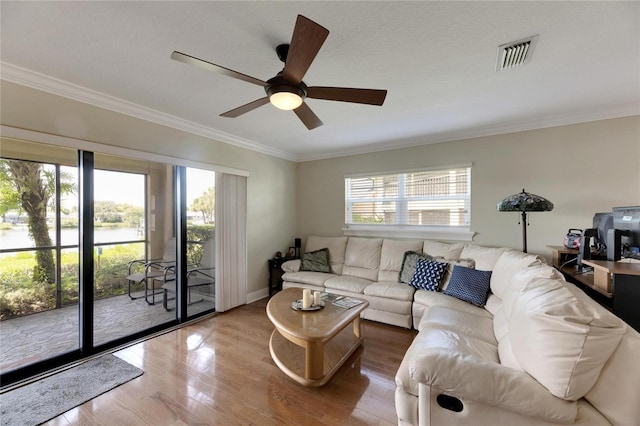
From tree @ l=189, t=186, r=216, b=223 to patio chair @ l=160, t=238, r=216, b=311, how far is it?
0.32 m

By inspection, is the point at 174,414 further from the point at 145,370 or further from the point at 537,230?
the point at 537,230

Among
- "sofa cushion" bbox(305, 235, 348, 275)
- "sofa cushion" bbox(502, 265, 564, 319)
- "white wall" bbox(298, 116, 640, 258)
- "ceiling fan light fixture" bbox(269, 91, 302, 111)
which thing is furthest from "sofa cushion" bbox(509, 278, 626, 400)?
"sofa cushion" bbox(305, 235, 348, 275)

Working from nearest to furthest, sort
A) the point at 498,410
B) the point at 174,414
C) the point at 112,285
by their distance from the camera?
the point at 498,410 → the point at 174,414 → the point at 112,285

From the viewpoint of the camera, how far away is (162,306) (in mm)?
3418

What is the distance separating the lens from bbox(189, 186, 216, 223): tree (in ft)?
11.4

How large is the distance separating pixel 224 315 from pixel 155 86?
284cm

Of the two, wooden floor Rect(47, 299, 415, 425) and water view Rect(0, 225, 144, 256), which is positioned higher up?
water view Rect(0, 225, 144, 256)

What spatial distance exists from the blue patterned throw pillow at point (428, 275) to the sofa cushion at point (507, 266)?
21.8 inches

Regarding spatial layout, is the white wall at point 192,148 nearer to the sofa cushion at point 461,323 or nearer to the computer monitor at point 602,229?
the sofa cushion at point 461,323

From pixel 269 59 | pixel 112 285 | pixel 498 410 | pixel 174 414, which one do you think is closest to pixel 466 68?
pixel 269 59

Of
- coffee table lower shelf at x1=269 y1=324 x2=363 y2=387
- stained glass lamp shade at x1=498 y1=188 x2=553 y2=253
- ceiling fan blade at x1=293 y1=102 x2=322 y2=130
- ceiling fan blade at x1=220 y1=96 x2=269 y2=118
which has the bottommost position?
coffee table lower shelf at x1=269 y1=324 x2=363 y2=387

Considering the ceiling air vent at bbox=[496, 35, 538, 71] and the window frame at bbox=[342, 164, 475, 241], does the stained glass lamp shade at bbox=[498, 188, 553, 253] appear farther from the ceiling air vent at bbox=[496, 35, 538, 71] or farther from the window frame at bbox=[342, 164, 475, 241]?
the ceiling air vent at bbox=[496, 35, 538, 71]

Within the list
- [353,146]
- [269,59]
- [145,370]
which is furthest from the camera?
[353,146]

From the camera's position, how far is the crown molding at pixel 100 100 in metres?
1.98
